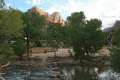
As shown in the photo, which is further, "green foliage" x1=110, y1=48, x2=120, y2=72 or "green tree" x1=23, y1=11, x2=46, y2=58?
"green tree" x1=23, y1=11, x2=46, y2=58

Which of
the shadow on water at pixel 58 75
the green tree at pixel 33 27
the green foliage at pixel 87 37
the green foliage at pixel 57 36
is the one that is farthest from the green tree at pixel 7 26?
the green foliage at pixel 57 36

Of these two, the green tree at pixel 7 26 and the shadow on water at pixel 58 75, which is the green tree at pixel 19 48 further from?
the shadow on water at pixel 58 75

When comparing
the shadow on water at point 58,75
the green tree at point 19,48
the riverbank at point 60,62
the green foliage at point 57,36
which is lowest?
the shadow on water at point 58,75

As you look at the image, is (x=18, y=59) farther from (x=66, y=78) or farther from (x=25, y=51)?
(x=66, y=78)

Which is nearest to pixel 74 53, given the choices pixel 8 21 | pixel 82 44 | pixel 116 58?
pixel 82 44

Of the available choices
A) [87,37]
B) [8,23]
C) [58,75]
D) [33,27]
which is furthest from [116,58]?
[33,27]

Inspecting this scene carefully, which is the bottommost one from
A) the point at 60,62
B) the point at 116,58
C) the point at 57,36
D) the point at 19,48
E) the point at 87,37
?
the point at 60,62

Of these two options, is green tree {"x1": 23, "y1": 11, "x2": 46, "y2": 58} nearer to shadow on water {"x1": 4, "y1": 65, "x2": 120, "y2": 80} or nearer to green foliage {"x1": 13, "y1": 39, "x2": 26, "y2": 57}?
green foliage {"x1": 13, "y1": 39, "x2": 26, "y2": 57}

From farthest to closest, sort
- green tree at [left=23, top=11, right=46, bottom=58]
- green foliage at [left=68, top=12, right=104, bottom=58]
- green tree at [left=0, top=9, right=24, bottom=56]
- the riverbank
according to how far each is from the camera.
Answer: green tree at [left=23, top=11, right=46, bottom=58], green foliage at [left=68, top=12, right=104, bottom=58], the riverbank, green tree at [left=0, top=9, right=24, bottom=56]

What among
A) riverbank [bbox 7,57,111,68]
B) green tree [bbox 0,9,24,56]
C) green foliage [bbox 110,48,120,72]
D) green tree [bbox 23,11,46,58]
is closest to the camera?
green foliage [bbox 110,48,120,72]

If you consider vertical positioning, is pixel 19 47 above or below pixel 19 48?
above

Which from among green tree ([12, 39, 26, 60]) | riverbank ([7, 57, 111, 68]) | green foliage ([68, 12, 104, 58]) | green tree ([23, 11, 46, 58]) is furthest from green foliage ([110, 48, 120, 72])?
green tree ([23, 11, 46, 58])

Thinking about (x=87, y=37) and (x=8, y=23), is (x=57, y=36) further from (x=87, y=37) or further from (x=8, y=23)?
(x=8, y=23)

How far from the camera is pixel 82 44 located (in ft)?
247
